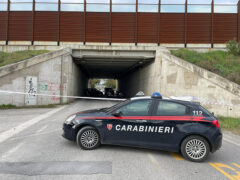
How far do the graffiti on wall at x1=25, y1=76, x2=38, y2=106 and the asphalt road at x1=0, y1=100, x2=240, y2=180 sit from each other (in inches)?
350

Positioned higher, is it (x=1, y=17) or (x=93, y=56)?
Answer: (x=1, y=17)

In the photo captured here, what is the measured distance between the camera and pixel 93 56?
1881 cm

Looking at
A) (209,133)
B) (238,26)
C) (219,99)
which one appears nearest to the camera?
(209,133)

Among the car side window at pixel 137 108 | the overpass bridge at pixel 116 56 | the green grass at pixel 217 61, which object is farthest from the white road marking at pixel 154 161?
the green grass at pixel 217 61

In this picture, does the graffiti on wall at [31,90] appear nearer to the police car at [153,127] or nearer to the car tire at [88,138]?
the police car at [153,127]

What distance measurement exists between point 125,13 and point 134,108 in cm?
1732

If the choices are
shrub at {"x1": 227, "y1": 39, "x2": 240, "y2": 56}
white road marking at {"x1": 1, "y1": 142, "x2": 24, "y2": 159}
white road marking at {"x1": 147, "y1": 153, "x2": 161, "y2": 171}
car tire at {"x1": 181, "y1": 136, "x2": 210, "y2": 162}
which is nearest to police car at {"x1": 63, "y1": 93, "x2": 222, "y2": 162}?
car tire at {"x1": 181, "y1": 136, "x2": 210, "y2": 162}

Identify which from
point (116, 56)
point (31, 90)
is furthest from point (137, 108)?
point (116, 56)

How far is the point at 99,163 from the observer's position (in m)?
4.20

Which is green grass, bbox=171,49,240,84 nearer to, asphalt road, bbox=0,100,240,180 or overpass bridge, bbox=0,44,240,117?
overpass bridge, bbox=0,44,240,117

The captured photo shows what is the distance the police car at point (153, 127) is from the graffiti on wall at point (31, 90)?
10400mm

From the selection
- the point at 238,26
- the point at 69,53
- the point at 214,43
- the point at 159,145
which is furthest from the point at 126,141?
the point at 238,26

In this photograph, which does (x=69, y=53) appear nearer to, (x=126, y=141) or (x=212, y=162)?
(x=126, y=141)

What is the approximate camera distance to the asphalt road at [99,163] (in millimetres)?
3676
